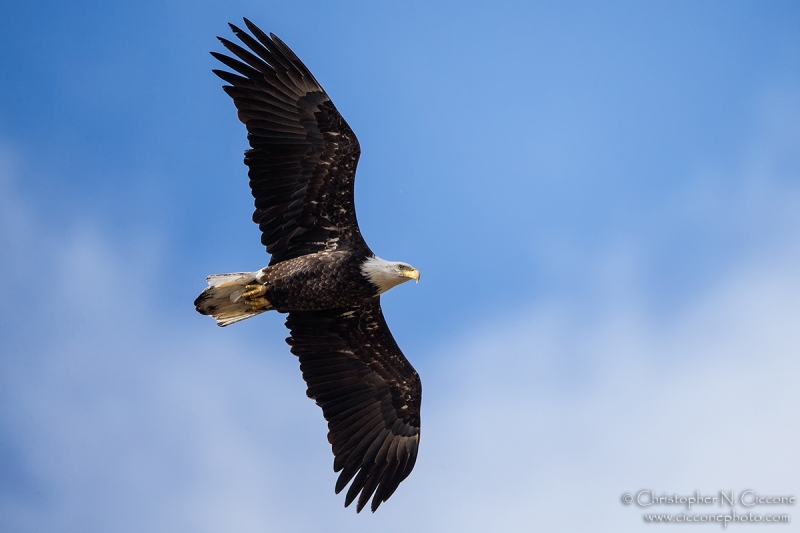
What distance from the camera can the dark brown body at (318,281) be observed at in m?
14.0

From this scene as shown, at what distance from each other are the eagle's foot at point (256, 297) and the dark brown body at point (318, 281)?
0.26 feet

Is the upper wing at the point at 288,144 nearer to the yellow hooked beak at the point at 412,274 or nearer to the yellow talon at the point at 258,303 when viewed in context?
the yellow talon at the point at 258,303

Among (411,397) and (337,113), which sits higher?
(337,113)

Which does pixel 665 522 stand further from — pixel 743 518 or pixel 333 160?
pixel 333 160

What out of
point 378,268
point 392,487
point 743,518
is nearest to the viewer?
point 743,518

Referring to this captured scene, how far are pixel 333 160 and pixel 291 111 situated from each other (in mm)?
997

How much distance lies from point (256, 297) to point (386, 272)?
2.12m

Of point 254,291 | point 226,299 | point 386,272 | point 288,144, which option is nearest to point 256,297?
point 254,291

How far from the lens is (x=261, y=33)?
14.1 meters

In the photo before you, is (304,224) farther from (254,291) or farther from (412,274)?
(412,274)

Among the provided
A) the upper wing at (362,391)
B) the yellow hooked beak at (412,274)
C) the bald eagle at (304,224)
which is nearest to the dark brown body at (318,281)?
the bald eagle at (304,224)

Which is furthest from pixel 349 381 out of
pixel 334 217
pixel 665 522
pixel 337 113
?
pixel 665 522

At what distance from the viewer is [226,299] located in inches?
569

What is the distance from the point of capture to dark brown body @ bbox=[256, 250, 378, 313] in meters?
14.0
